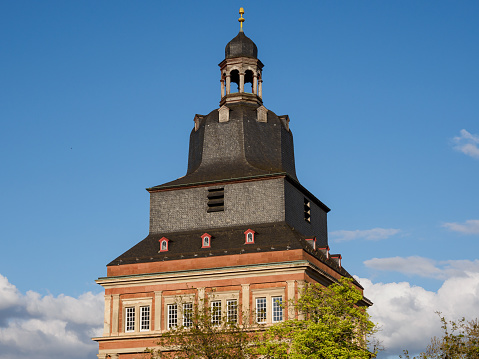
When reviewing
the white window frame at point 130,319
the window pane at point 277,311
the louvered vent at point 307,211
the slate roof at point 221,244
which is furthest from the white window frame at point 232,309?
the louvered vent at point 307,211

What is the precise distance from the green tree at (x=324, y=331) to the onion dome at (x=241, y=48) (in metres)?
31.4

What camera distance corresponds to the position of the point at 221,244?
75.4 meters

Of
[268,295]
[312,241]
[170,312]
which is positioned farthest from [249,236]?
[170,312]

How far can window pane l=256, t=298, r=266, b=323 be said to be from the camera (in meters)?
71.2

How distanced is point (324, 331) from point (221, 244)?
18771 mm

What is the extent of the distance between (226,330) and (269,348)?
215 inches

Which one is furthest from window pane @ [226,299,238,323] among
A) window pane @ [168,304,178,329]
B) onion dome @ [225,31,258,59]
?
onion dome @ [225,31,258,59]

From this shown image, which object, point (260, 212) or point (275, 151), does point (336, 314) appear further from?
point (275, 151)

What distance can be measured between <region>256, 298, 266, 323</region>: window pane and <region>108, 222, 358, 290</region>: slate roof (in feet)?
12.9

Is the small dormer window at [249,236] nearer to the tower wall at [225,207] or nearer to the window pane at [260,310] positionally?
the tower wall at [225,207]

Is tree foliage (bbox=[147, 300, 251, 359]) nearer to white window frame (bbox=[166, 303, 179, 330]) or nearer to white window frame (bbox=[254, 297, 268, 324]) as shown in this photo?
white window frame (bbox=[254, 297, 268, 324])

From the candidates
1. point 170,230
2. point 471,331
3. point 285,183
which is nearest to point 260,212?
point 285,183

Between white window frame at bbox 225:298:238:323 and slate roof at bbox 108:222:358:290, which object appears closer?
white window frame at bbox 225:298:238:323

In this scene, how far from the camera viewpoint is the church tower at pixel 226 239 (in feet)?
238
